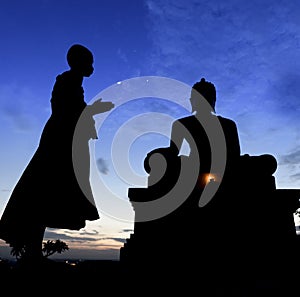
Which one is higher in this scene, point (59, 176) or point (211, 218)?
point (59, 176)

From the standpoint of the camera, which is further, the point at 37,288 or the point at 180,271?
the point at 180,271

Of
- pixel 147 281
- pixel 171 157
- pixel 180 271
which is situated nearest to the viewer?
pixel 147 281

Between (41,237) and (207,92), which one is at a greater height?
(207,92)

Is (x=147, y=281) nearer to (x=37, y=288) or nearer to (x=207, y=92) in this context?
(x=37, y=288)

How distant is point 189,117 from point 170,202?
1.34m

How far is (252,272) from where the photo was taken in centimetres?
349

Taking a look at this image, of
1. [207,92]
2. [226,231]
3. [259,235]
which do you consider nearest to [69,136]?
[207,92]

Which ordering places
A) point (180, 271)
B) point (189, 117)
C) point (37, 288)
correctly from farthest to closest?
point (189, 117) < point (180, 271) < point (37, 288)

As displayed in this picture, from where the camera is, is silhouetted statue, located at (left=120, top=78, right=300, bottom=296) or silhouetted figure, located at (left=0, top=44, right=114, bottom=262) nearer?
silhouetted figure, located at (left=0, top=44, right=114, bottom=262)

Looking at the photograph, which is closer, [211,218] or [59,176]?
[59,176]

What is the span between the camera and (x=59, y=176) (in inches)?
139

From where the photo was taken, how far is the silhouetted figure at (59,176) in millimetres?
3328

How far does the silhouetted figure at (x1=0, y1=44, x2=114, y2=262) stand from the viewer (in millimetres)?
3328

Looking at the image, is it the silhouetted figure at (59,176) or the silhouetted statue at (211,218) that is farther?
the silhouetted statue at (211,218)
